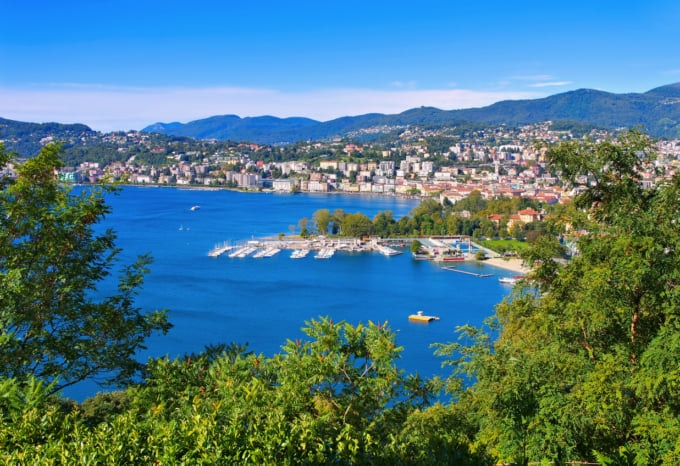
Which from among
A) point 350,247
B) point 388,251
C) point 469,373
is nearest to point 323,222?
point 350,247

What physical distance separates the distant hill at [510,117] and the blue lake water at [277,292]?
55.4 metres

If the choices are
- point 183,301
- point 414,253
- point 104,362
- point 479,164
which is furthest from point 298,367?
point 479,164

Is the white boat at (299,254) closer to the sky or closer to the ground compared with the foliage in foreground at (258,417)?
closer to the ground

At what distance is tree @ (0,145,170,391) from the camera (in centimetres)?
185

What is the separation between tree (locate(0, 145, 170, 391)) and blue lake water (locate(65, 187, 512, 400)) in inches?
161

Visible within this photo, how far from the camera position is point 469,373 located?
7.36 ft

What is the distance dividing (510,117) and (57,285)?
96.0m

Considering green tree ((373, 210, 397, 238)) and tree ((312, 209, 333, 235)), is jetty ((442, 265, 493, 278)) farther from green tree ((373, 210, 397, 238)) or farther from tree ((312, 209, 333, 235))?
tree ((312, 209, 333, 235))

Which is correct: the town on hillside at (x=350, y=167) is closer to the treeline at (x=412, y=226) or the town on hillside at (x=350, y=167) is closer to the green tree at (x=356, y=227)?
the treeline at (x=412, y=226)

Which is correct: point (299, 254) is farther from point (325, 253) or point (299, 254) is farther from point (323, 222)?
point (323, 222)

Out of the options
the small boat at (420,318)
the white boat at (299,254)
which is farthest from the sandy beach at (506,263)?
the small boat at (420,318)

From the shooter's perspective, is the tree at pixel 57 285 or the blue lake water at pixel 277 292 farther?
the blue lake water at pixel 277 292

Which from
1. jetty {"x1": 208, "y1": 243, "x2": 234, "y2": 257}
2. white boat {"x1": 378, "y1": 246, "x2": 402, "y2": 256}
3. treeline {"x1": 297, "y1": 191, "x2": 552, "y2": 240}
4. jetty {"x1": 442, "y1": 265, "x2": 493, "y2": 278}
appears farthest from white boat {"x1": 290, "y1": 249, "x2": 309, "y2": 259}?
jetty {"x1": 442, "y1": 265, "x2": 493, "y2": 278}

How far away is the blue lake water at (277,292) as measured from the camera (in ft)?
29.7
